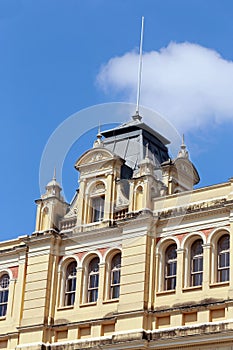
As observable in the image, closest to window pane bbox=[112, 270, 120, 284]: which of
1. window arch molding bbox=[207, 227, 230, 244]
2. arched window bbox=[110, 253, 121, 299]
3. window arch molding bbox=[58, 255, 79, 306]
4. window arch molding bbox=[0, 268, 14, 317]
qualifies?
arched window bbox=[110, 253, 121, 299]

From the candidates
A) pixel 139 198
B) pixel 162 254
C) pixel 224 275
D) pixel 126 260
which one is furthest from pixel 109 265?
pixel 224 275

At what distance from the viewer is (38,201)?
4594 centimetres

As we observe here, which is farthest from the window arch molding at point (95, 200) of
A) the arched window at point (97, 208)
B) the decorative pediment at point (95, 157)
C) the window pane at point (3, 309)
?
the window pane at point (3, 309)

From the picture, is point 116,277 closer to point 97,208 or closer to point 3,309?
point 97,208

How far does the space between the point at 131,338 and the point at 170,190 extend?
7316 millimetres

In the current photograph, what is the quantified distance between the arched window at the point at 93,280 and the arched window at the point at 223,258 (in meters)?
6.07

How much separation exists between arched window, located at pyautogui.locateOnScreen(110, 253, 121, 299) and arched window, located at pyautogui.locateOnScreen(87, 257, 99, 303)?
2.61 ft

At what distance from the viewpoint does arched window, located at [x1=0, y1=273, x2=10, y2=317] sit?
45719mm

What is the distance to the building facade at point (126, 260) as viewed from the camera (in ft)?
130

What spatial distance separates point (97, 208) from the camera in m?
44.6

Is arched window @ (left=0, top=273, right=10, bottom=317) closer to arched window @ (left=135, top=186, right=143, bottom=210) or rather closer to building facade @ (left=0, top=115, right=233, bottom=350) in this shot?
building facade @ (left=0, top=115, right=233, bottom=350)

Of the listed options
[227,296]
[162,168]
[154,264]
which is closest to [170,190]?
[162,168]

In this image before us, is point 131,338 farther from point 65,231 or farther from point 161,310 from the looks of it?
point 65,231

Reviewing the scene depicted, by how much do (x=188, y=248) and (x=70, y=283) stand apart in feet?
20.5
